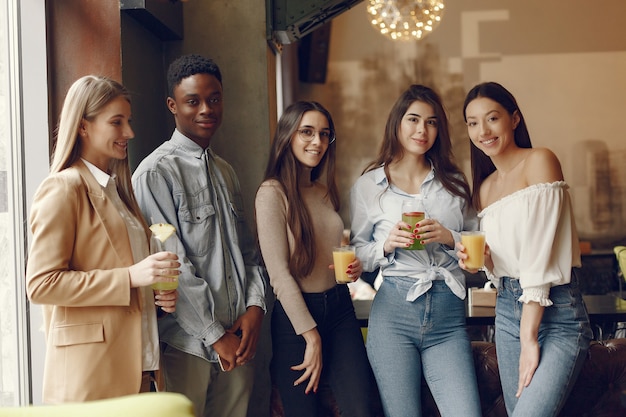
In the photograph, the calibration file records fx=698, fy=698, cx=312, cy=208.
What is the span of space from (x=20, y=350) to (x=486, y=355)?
189cm

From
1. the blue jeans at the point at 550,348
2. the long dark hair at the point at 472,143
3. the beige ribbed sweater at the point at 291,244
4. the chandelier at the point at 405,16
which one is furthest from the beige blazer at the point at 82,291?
the chandelier at the point at 405,16

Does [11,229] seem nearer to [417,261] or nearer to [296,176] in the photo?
[296,176]

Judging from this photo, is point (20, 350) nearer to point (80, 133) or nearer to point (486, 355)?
point (80, 133)

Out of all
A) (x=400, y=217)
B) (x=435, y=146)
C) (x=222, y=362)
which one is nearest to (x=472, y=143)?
(x=435, y=146)

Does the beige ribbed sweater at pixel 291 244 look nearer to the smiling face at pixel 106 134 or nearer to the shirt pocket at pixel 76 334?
the smiling face at pixel 106 134

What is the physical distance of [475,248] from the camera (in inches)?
101

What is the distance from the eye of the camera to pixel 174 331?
8.95ft

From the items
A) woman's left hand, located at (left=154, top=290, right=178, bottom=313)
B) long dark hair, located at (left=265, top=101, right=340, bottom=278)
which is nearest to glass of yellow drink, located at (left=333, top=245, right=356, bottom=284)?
long dark hair, located at (left=265, top=101, right=340, bottom=278)

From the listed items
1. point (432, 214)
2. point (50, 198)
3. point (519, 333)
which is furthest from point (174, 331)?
point (519, 333)

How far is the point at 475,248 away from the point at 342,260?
0.51 metres

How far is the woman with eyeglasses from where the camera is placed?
2758 millimetres

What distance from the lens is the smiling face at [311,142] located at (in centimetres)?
290

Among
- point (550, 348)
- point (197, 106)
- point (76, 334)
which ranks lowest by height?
point (550, 348)

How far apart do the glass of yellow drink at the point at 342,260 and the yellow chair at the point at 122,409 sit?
111cm
